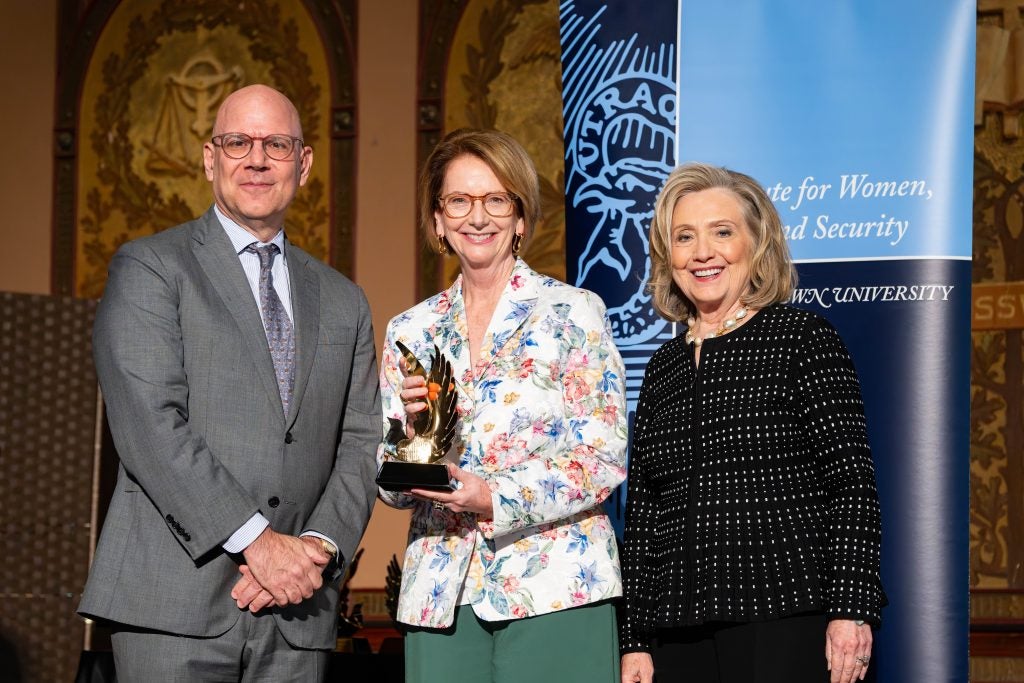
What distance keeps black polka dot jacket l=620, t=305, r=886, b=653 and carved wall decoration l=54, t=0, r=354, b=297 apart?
13.1 ft

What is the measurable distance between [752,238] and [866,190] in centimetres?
57

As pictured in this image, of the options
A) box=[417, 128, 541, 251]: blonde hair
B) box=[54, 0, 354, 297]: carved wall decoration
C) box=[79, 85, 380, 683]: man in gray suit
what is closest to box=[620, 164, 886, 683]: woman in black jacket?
box=[417, 128, 541, 251]: blonde hair

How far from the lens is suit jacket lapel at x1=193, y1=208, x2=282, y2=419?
2.40 meters

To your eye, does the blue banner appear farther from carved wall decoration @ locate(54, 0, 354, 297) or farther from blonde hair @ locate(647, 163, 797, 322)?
carved wall decoration @ locate(54, 0, 354, 297)

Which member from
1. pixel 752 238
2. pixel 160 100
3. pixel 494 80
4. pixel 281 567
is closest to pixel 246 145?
pixel 281 567

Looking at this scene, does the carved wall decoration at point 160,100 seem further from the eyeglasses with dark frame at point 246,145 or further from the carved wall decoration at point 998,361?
the eyeglasses with dark frame at point 246,145

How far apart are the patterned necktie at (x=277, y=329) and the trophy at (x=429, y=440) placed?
0.28 metres

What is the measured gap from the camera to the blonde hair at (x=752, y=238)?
2455mm

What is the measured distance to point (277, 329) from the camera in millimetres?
2473

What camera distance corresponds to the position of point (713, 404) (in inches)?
93.5

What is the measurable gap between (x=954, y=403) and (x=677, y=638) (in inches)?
35.6

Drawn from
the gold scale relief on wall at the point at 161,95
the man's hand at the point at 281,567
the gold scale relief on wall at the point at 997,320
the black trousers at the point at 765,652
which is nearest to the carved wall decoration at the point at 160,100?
the gold scale relief on wall at the point at 161,95

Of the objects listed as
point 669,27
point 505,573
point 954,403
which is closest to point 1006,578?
point 954,403

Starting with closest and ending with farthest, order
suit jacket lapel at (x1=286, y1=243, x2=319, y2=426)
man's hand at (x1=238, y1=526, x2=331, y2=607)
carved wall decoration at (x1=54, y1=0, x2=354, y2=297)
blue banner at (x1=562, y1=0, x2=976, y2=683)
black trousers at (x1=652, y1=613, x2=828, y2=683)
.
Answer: black trousers at (x1=652, y1=613, x2=828, y2=683)
man's hand at (x1=238, y1=526, x2=331, y2=607)
suit jacket lapel at (x1=286, y1=243, x2=319, y2=426)
blue banner at (x1=562, y1=0, x2=976, y2=683)
carved wall decoration at (x1=54, y1=0, x2=354, y2=297)
